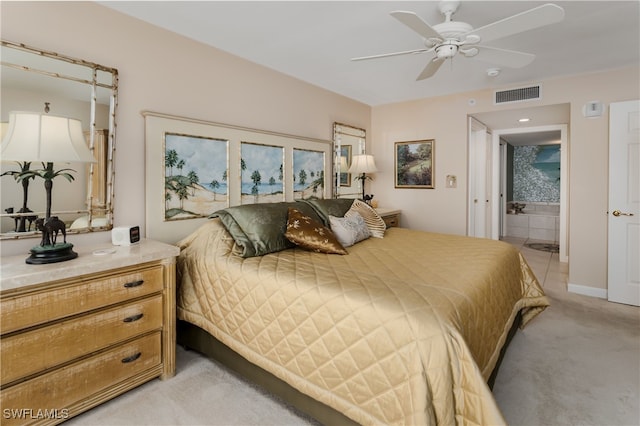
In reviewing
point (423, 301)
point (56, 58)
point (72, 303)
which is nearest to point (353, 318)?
point (423, 301)

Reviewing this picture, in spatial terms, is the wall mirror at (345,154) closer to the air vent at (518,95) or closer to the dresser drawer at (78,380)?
the air vent at (518,95)

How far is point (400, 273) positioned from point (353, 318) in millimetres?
556

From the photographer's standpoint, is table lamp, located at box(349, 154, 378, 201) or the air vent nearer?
the air vent

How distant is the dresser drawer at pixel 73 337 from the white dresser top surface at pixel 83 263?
26 centimetres

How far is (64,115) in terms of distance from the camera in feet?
6.63

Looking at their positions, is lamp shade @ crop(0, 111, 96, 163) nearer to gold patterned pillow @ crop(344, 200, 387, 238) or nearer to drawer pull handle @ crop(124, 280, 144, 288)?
drawer pull handle @ crop(124, 280, 144, 288)

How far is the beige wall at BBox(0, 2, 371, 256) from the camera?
199 cm

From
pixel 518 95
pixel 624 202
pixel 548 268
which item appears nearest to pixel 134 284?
pixel 518 95

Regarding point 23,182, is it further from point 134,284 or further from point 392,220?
point 392,220

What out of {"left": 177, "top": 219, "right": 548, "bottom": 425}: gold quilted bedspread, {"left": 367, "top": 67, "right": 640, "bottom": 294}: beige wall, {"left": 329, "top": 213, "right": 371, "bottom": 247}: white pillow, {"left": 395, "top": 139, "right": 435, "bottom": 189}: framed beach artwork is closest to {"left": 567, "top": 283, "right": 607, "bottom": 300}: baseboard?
{"left": 367, "top": 67, "right": 640, "bottom": 294}: beige wall

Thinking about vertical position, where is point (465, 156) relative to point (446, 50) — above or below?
below

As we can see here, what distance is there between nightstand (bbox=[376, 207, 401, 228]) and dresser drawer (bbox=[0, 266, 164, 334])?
118 inches

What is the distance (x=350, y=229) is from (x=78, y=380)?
201 cm

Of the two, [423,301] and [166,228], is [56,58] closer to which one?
[166,228]
